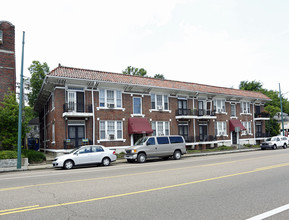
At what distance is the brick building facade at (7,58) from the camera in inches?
989

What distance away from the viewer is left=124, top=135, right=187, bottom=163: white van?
64.2 feet

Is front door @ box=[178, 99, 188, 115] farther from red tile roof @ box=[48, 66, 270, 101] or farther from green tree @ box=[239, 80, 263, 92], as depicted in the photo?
green tree @ box=[239, 80, 263, 92]

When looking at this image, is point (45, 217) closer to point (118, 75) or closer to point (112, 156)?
point (112, 156)

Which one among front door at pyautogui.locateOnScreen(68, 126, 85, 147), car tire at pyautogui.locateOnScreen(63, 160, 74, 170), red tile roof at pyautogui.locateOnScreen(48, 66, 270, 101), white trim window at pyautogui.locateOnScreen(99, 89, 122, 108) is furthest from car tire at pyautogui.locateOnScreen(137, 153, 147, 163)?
red tile roof at pyautogui.locateOnScreen(48, 66, 270, 101)

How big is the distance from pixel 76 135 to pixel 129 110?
6.09 metres

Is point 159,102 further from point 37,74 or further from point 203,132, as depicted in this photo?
point 37,74

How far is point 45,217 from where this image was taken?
5.43 m

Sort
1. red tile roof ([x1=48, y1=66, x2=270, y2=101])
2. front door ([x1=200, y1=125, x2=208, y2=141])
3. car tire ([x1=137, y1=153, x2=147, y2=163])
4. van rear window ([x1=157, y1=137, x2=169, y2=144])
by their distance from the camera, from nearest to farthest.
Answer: car tire ([x1=137, y1=153, x2=147, y2=163])
van rear window ([x1=157, y1=137, x2=169, y2=144])
red tile roof ([x1=48, y1=66, x2=270, y2=101])
front door ([x1=200, y1=125, x2=208, y2=141])

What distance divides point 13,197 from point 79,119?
16194mm

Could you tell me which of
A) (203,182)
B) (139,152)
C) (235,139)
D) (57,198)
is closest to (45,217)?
(57,198)

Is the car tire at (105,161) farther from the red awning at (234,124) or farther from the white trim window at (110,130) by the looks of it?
the red awning at (234,124)

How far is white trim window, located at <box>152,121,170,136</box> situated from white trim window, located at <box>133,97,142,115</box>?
7.58 feet

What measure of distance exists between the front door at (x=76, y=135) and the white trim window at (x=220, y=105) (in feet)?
62.8

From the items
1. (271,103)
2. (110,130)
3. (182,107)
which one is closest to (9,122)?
(110,130)
